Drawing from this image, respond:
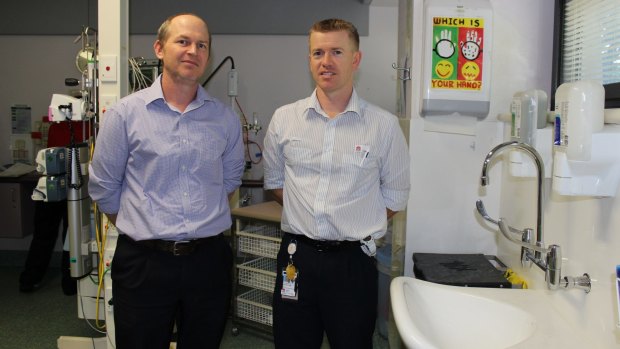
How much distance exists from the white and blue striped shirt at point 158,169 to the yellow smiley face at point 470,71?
114 centimetres

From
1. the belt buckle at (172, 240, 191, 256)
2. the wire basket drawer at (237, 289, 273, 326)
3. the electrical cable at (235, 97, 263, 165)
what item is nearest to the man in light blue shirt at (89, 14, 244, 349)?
the belt buckle at (172, 240, 191, 256)

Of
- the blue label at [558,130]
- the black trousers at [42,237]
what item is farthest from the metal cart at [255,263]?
the blue label at [558,130]

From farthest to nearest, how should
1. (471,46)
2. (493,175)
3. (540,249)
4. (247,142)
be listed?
(247,142)
(493,175)
(471,46)
(540,249)

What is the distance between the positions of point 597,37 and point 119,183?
182 cm

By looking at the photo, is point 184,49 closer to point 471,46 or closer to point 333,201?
point 333,201

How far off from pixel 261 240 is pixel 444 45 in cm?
163

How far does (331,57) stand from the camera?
1779mm

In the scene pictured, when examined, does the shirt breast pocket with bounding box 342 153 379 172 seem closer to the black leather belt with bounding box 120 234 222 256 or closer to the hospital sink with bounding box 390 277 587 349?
the hospital sink with bounding box 390 277 587 349

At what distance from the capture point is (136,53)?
4688 millimetres

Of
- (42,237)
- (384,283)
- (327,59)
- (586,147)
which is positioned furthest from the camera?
(42,237)

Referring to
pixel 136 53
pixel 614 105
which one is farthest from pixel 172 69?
pixel 136 53

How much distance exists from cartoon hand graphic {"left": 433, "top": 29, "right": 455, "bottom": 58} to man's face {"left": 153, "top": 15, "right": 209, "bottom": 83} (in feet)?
3.45

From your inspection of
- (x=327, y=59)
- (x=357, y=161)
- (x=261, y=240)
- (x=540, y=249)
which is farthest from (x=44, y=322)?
(x=540, y=249)

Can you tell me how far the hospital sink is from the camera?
56.7 inches
